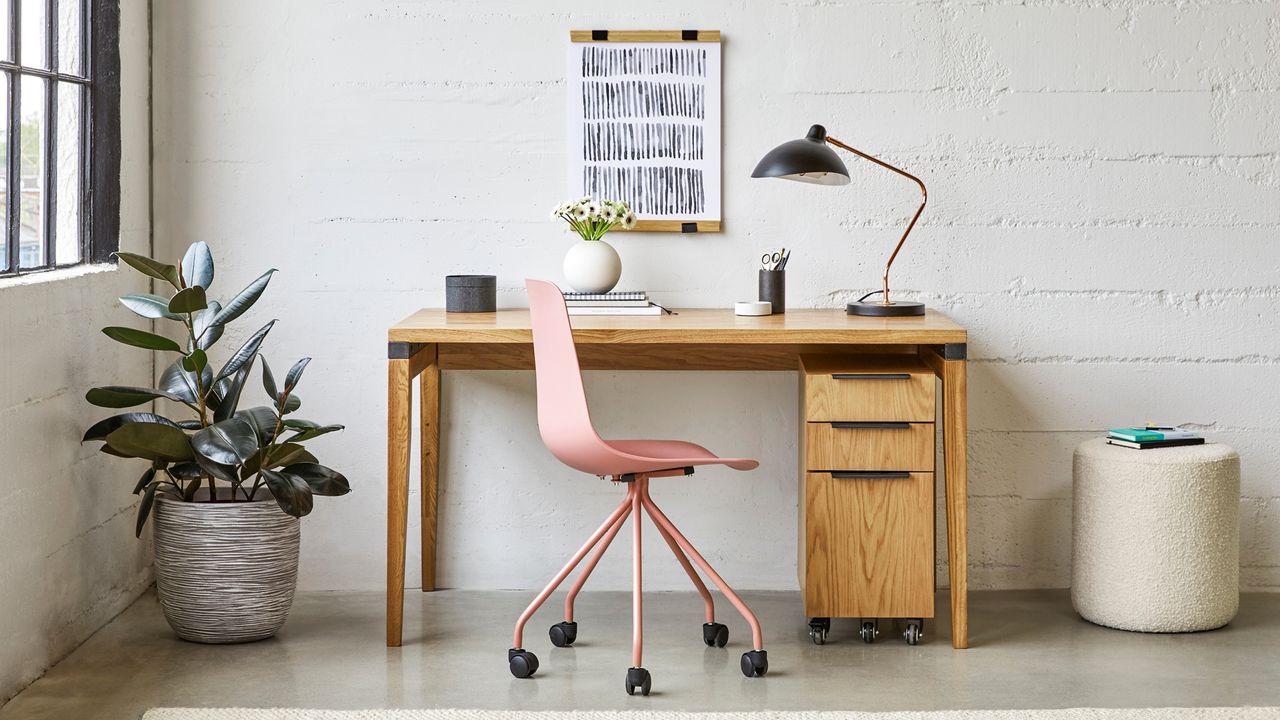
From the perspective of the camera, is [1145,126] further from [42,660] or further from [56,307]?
[42,660]

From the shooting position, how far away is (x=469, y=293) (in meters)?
3.21

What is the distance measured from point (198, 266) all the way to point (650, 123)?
1.28m

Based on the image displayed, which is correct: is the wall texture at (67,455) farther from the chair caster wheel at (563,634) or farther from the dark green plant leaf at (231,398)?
the chair caster wheel at (563,634)

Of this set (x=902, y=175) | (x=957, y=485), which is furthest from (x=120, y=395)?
(x=902, y=175)

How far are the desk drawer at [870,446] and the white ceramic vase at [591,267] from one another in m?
0.72

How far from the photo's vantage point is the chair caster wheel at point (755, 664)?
271 cm

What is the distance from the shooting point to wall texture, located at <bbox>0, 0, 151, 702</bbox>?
2604mm

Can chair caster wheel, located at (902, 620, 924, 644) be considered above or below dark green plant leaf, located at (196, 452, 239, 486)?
below

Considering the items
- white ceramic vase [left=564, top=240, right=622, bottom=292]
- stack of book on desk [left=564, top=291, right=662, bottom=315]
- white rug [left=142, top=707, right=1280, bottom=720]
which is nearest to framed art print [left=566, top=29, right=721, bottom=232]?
white ceramic vase [left=564, top=240, right=622, bottom=292]

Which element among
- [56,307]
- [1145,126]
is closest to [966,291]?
[1145,126]

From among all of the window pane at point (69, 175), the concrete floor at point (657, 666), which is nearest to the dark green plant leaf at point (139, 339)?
the window pane at point (69, 175)

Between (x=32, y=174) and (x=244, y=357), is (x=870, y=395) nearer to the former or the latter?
(x=244, y=357)

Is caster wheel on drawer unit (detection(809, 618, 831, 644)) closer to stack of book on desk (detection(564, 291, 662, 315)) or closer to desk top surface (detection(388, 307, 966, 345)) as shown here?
desk top surface (detection(388, 307, 966, 345))

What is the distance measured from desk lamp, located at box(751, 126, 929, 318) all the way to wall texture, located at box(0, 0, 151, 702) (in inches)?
65.9
